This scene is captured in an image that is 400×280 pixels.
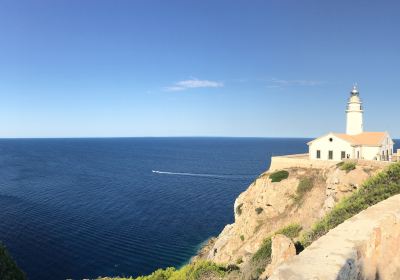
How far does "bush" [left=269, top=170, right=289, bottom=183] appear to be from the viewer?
3941 cm

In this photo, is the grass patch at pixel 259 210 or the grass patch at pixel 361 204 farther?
the grass patch at pixel 259 210

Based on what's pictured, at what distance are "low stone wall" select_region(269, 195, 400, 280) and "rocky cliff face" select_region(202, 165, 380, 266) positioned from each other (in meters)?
21.8

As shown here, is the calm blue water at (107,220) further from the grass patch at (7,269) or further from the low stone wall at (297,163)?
the grass patch at (7,269)

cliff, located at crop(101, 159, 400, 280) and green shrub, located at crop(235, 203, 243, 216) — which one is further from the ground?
cliff, located at crop(101, 159, 400, 280)

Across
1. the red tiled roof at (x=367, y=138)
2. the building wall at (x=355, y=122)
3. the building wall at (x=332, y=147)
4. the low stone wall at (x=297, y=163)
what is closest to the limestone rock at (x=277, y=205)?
the low stone wall at (x=297, y=163)

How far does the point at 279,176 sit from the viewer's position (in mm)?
39688

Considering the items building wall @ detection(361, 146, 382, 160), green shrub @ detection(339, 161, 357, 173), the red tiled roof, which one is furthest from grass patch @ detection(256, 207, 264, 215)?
building wall @ detection(361, 146, 382, 160)

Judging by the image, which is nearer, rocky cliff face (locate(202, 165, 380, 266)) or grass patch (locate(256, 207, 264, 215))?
rocky cliff face (locate(202, 165, 380, 266))

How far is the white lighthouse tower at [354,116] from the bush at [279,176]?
16077mm

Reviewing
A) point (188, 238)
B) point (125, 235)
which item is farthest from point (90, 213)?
point (188, 238)

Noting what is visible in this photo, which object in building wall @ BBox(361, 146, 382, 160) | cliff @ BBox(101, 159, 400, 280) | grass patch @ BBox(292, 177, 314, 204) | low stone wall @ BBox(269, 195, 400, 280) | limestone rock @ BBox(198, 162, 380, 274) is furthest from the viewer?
building wall @ BBox(361, 146, 382, 160)

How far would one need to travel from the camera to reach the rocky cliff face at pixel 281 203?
33031mm

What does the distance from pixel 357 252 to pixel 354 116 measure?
4571 cm

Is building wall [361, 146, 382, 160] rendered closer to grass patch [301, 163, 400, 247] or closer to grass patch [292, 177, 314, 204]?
grass patch [292, 177, 314, 204]
